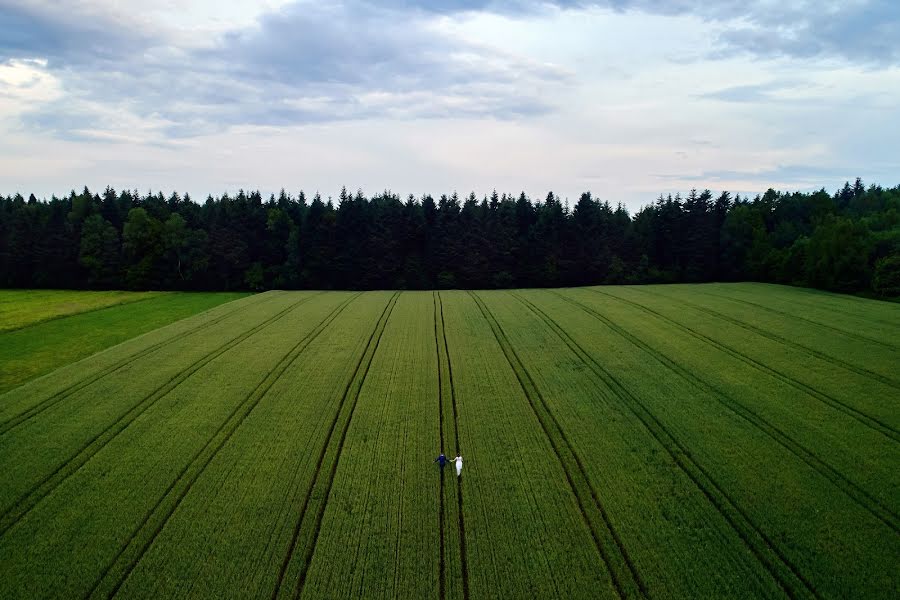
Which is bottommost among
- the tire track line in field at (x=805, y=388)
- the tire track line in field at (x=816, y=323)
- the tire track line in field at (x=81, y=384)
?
the tire track line in field at (x=81, y=384)

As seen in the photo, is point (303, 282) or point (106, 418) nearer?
point (106, 418)

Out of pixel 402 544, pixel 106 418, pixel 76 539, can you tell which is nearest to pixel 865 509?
pixel 402 544

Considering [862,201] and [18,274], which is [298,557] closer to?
[18,274]

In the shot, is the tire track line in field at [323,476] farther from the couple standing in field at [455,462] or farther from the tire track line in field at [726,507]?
the tire track line in field at [726,507]

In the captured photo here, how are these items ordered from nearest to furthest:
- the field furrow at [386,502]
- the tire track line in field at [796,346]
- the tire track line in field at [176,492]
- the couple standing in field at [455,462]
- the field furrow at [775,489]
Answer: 1. the tire track line in field at [176,492]
2. the field furrow at [386,502]
3. the field furrow at [775,489]
4. the couple standing in field at [455,462]
5. the tire track line in field at [796,346]

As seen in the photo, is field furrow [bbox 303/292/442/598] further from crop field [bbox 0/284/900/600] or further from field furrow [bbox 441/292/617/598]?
field furrow [bbox 441/292/617/598]

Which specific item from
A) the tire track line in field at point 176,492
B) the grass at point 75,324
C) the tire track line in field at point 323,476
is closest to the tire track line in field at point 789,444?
the tire track line in field at point 323,476

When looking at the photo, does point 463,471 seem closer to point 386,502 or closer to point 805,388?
point 386,502

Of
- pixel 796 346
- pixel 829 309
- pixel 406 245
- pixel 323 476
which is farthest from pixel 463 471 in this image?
pixel 406 245
